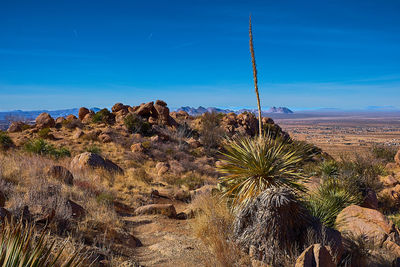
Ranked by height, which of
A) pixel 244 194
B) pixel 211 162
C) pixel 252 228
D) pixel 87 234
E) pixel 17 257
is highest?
pixel 17 257

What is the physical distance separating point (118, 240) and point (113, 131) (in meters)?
20.4

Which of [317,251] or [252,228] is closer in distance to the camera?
[317,251]

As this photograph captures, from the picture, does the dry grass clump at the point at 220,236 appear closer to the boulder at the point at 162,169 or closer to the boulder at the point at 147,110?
the boulder at the point at 162,169

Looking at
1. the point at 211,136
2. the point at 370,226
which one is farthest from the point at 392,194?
the point at 211,136

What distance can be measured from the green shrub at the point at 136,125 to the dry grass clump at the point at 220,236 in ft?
64.2

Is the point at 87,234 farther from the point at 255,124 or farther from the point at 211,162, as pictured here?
the point at 255,124

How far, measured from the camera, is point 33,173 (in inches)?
338

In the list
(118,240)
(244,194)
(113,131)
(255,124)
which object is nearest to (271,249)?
(244,194)

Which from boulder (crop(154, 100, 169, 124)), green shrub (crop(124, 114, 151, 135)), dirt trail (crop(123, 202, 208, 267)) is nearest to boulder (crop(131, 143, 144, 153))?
green shrub (crop(124, 114, 151, 135))

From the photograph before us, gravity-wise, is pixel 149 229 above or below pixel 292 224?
below

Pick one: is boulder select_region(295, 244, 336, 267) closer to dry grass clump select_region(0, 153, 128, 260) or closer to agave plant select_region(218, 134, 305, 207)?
agave plant select_region(218, 134, 305, 207)

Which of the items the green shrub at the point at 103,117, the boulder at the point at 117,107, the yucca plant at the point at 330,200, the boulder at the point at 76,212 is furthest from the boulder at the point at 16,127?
the yucca plant at the point at 330,200

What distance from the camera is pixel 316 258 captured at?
12.3ft

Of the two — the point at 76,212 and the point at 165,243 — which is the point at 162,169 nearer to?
the point at 76,212
